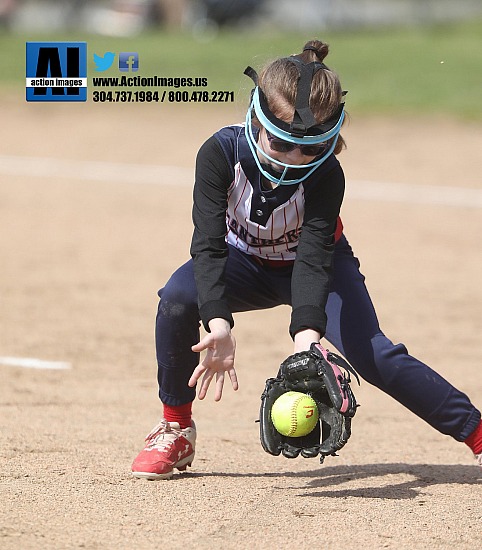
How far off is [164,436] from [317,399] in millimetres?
654

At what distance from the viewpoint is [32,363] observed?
563cm

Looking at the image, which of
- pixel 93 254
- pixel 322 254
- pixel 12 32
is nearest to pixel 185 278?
pixel 322 254

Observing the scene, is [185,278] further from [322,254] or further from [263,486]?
[263,486]

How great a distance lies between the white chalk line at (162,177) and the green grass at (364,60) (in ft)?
6.69

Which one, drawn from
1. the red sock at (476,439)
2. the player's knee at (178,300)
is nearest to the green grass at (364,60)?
the player's knee at (178,300)

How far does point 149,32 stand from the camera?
73.4 feet

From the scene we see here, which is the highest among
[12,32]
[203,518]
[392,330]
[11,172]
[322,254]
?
[12,32]

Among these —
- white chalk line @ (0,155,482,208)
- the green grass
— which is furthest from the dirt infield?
the green grass

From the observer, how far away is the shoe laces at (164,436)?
384 centimetres

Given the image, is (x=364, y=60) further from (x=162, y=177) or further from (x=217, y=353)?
(x=217, y=353)

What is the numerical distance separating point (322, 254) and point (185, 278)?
497mm

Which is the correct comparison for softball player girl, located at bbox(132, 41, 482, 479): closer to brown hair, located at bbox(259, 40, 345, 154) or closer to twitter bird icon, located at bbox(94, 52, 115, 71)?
brown hair, located at bbox(259, 40, 345, 154)

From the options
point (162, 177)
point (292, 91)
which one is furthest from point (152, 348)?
point (162, 177)

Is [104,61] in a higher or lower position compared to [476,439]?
higher
